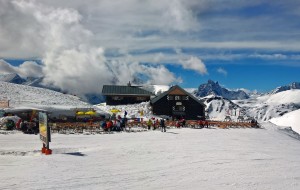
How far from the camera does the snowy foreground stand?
15531 millimetres

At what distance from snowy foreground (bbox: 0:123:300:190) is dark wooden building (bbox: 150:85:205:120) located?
4905 cm

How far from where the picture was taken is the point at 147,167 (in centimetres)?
1848

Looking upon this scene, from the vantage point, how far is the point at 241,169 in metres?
18.6

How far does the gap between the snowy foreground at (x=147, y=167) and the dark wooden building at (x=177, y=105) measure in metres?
49.0

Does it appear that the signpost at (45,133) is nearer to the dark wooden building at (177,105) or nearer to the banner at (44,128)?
the banner at (44,128)

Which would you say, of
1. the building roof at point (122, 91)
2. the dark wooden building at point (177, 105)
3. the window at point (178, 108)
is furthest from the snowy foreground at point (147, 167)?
the building roof at point (122, 91)

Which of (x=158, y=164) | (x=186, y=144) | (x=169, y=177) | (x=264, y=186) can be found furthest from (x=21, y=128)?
(x=264, y=186)

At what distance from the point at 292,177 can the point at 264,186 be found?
8.78 ft

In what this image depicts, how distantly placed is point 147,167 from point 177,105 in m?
58.4

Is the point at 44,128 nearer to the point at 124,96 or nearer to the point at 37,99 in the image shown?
the point at 37,99

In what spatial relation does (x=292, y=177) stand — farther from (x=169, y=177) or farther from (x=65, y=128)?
(x=65, y=128)

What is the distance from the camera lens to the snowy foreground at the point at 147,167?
15.5m

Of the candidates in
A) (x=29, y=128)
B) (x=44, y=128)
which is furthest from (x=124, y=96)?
(x=44, y=128)

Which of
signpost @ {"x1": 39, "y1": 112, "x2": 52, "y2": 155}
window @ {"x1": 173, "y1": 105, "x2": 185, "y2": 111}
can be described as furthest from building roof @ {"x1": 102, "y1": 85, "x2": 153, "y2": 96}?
signpost @ {"x1": 39, "y1": 112, "x2": 52, "y2": 155}
